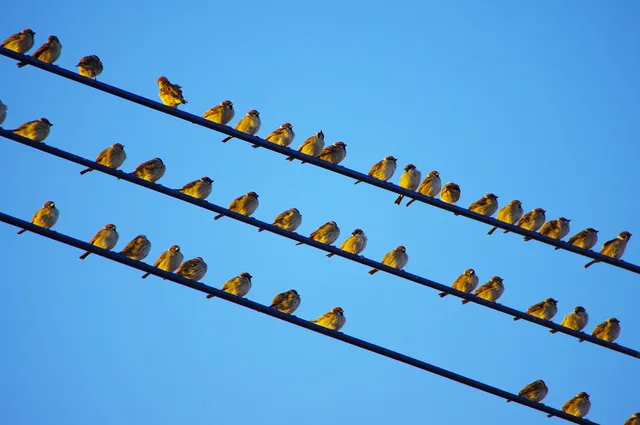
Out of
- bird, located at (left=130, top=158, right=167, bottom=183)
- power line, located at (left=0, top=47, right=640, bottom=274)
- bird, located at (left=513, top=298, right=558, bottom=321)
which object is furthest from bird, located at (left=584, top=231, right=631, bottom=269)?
bird, located at (left=130, top=158, right=167, bottom=183)

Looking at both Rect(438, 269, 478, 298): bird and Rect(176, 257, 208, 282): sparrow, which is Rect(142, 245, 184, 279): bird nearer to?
Rect(176, 257, 208, 282): sparrow

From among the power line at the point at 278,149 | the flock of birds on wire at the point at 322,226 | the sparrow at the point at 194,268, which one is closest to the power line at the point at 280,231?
Answer: the power line at the point at 278,149

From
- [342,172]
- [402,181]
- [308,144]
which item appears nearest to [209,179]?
[308,144]

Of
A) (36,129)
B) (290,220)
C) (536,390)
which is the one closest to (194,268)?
(290,220)

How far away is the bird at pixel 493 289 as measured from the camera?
21.2 m

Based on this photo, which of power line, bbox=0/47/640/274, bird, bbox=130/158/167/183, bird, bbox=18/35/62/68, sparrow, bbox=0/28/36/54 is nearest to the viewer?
power line, bbox=0/47/640/274

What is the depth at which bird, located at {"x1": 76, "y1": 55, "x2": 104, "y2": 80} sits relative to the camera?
1878 centimetres

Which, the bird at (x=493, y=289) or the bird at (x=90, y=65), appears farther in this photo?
the bird at (x=493, y=289)

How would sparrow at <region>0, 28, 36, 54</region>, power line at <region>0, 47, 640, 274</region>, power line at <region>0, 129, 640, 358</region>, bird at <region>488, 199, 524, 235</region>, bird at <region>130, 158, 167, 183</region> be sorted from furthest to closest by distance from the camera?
bird at <region>488, 199, 524, 235</region> → bird at <region>130, 158, 167, 183</region> → sparrow at <region>0, 28, 36, 54</region> → power line at <region>0, 47, 640, 274</region> → power line at <region>0, 129, 640, 358</region>

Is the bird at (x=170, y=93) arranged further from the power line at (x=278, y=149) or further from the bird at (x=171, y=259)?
the power line at (x=278, y=149)

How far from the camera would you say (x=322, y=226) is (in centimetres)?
2100

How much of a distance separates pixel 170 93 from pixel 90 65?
166 cm

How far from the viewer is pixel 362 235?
20.8 metres

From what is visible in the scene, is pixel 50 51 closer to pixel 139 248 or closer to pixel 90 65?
pixel 90 65
